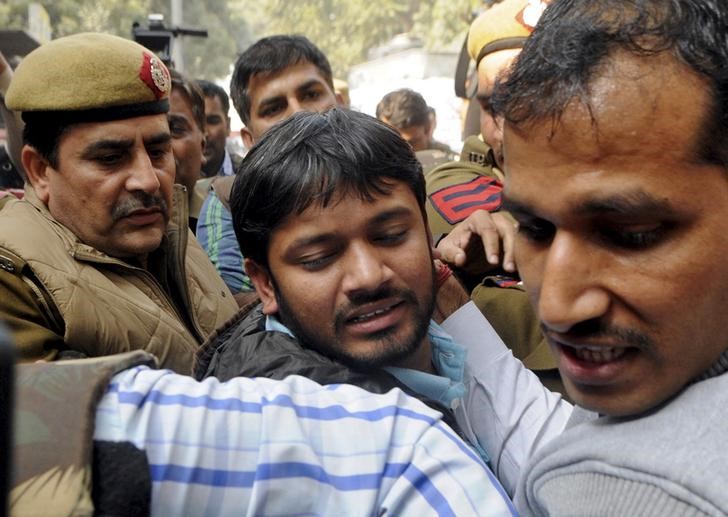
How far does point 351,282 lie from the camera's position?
6.03 ft

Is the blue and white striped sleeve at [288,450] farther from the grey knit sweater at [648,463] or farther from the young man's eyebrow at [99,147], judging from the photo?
the young man's eyebrow at [99,147]

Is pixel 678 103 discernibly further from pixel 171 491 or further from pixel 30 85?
pixel 30 85

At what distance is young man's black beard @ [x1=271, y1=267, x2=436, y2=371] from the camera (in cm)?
184

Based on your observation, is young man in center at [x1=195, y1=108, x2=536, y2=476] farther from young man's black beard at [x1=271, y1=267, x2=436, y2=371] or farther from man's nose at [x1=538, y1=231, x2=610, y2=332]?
man's nose at [x1=538, y1=231, x2=610, y2=332]

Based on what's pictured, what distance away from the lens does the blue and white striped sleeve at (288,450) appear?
980 mm

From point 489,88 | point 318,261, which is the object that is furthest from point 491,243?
point 489,88

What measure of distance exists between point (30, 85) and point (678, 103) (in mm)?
2057

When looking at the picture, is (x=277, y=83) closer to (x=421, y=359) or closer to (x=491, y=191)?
(x=491, y=191)

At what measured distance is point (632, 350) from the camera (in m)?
1.02

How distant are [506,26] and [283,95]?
1429 millimetres

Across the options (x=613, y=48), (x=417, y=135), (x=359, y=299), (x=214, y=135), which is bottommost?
(x=417, y=135)

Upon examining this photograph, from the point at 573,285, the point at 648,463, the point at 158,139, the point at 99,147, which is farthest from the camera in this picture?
the point at 158,139

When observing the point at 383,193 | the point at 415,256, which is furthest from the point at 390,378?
the point at 383,193

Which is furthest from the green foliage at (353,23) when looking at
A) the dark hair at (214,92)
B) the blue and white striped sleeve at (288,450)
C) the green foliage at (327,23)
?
the blue and white striped sleeve at (288,450)
